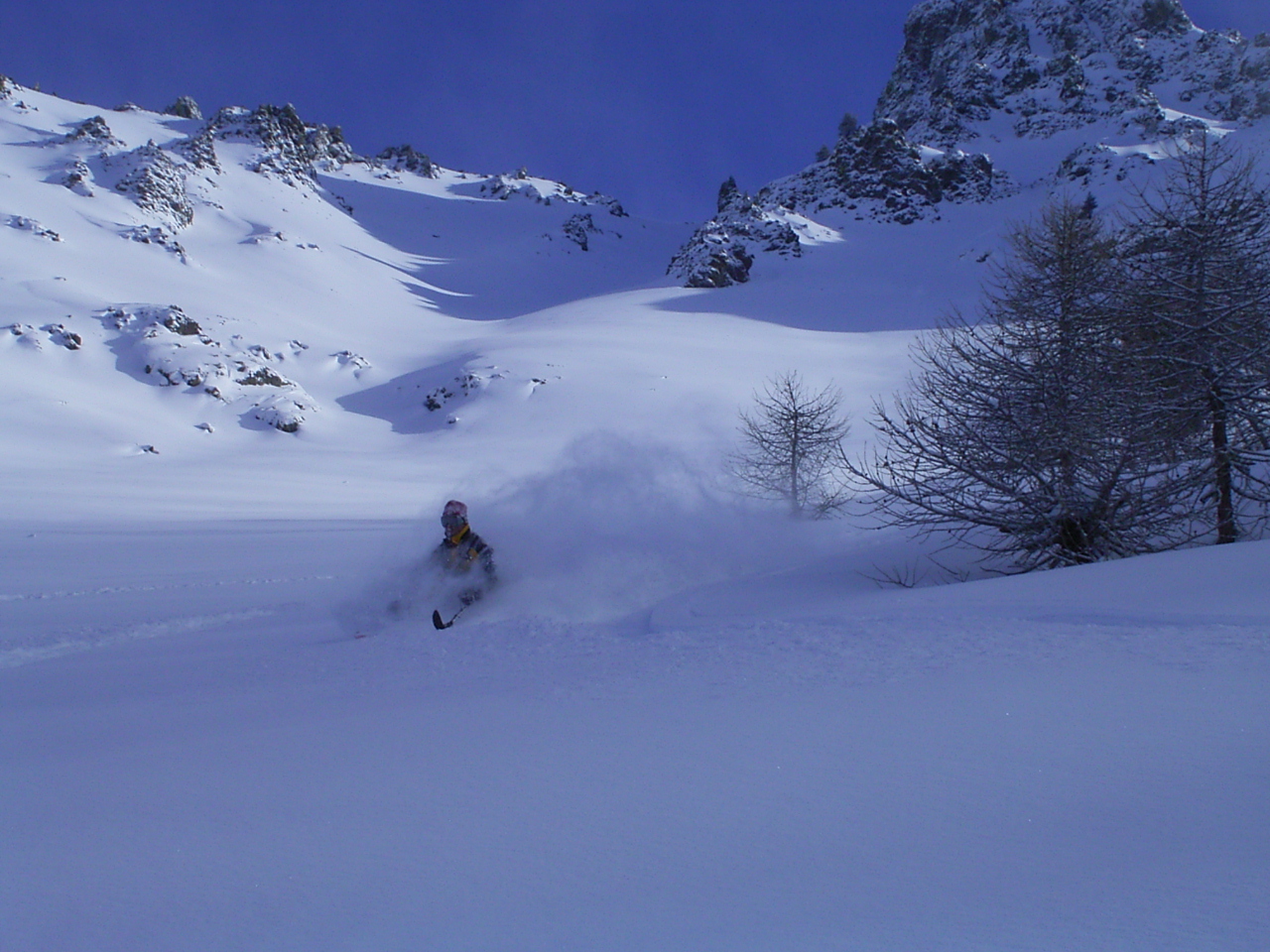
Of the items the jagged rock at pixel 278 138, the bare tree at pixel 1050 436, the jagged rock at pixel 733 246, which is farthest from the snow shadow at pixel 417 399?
the jagged rock at pixel 278 138

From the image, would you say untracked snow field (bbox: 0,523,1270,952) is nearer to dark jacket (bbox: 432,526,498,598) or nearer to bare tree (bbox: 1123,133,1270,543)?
dark jacket (bbox: 432,526,498,598)

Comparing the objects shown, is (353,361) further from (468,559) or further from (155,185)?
(468,559)

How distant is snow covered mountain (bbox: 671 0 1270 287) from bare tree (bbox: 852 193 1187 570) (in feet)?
204

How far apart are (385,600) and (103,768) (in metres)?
4.60

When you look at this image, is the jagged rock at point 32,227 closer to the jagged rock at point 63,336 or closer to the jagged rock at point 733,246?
the jagged rock at point 63,336

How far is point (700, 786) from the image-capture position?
2684mm

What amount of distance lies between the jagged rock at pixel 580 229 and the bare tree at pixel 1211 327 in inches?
3619

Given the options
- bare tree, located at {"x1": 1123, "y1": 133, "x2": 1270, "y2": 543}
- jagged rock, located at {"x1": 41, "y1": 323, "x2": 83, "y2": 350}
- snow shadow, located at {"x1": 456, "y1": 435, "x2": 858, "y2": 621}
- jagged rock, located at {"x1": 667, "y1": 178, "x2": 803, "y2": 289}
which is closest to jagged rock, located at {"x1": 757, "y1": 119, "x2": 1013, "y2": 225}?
jagged rock, located at {"x1": 667, "y1": 178, "x2": 803, "y2": 289}

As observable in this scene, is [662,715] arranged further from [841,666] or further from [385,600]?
[385,600]

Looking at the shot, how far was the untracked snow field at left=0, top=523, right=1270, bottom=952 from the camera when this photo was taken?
6.43 ft

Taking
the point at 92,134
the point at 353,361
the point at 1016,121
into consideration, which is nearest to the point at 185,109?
the point at 92,134

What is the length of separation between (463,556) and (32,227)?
60730mm

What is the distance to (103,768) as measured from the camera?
11.1 ft

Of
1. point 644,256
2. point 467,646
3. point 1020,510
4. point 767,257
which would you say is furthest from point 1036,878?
point 644,256
